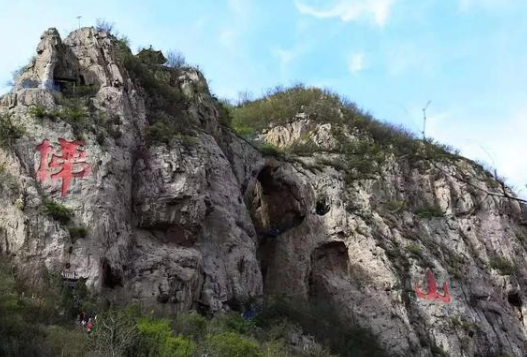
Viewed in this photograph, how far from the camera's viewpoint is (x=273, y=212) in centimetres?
2327

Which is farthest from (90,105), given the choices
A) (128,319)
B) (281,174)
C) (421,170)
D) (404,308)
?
(421,170)

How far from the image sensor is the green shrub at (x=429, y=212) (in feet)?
81.0

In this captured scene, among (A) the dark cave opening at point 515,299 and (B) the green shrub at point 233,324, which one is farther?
(A) the dark cave opening at point 515,299

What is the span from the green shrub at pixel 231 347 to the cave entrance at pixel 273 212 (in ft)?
26.2

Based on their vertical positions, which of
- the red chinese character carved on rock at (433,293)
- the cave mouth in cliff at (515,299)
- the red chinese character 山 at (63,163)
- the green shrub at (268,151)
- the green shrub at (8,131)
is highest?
the green shrub at (268,151)

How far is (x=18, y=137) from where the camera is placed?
15.1m

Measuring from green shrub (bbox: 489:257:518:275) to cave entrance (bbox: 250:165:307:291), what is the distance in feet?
23.9

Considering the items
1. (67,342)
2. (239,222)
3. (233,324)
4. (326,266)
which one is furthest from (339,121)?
(67,342)

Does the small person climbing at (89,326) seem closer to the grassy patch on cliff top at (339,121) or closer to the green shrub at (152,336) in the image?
the green shrub at (152,336)

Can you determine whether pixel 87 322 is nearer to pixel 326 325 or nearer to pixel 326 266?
pixel 326 325

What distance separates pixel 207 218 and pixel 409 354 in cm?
676

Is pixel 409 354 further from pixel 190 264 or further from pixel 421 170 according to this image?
pixel 421 170

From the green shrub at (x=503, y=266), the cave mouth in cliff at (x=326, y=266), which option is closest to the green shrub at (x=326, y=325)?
the cave mouth in cliff at (x=326, y=266)

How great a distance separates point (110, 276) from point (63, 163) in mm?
2763
